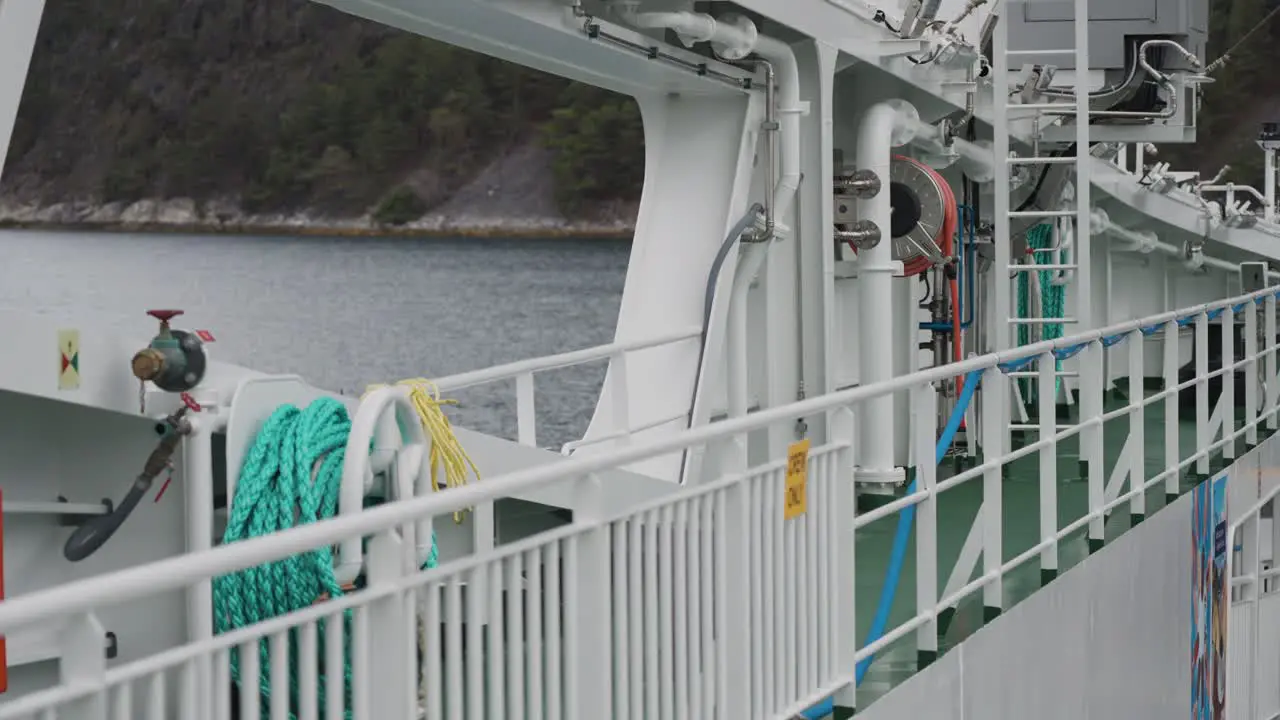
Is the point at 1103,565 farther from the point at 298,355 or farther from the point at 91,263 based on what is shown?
the point at 91,263

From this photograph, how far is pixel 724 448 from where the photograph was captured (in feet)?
10.6

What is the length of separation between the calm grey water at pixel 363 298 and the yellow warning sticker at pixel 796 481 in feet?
110

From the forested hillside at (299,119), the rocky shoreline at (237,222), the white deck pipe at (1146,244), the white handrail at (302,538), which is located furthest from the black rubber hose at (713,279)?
the rocky shoreline at (237,222)

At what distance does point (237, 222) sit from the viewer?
70875mm

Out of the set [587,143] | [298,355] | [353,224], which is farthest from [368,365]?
[353,224]

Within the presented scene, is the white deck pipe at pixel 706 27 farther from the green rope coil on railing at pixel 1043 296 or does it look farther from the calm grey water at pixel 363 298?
the calm grey water at pixel 363 298

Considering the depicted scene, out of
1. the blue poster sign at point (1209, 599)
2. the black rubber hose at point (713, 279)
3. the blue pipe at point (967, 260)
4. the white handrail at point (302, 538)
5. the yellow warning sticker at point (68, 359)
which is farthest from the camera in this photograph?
the blue pipe at point (967, 260)

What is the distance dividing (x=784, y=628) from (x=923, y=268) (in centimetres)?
511

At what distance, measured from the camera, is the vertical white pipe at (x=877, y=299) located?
744cm

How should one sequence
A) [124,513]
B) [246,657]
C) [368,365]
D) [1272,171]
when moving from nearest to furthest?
[246,657], [124,513], [1272,171], [368,365]

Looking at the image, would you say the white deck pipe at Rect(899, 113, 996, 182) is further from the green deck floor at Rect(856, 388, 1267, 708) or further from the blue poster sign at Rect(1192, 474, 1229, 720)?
the blue poster sign at Rect(1192, 474, 1229, 720)

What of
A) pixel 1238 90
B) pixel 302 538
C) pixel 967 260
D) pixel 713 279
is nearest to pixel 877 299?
pixel 713 279

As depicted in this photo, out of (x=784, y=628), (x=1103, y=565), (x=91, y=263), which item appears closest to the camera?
(x=784, y=628)

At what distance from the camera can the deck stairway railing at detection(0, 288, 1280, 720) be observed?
1847 millimetres
